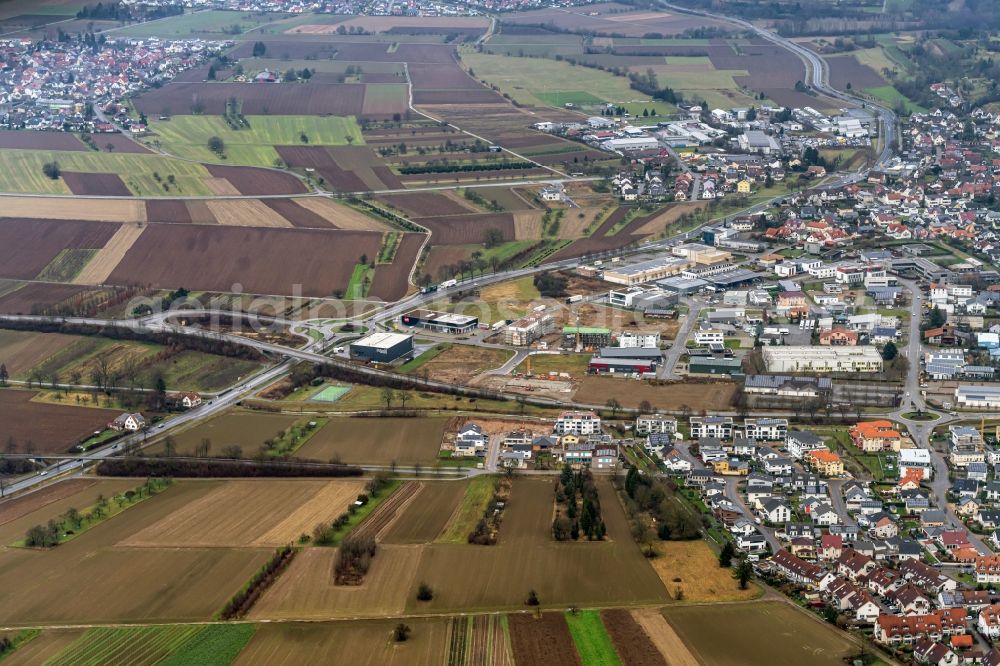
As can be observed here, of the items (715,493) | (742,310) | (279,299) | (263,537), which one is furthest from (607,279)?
A: (263,537)

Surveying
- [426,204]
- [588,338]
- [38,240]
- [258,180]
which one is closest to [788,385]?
[588,338]

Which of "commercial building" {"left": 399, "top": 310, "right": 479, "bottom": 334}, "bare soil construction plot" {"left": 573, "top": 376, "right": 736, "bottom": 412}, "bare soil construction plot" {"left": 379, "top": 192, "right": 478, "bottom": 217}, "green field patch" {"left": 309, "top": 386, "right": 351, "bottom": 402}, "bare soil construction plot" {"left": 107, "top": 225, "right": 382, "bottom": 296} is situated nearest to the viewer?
"bare soil construction plot" {"left": 573, "top": 376, "right": 736, "bottom": 412}

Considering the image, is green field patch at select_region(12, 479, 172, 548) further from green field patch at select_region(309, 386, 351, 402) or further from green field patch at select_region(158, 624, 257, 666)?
green field patch at select_region(309, 386, 351, 402)

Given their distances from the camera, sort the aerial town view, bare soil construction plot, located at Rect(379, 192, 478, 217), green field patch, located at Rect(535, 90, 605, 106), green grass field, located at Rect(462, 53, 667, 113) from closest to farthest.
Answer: the aerial town view → bare soil construction plot, located at Rect(379, 192, 478, 217) → green field patch, located at Rect(535, 90, 605, 106) → green grass field, located at Rect(462, 53, 667, 113)

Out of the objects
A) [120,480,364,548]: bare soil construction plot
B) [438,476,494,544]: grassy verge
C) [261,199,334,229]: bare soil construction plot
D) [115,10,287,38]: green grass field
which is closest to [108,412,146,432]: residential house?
[120,480,364,548]: bare soil construction plot

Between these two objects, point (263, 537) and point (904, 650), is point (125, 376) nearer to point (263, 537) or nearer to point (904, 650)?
point (263, 537)

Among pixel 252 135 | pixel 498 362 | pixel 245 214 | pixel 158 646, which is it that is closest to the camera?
pixel 158 646

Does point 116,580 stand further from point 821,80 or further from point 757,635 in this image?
point 821,80
